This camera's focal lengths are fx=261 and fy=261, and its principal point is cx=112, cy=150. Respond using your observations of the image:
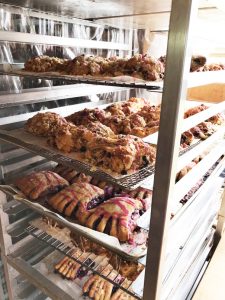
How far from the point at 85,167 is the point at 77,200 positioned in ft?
0.87

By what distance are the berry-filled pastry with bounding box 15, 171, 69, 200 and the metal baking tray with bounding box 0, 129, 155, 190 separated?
0.20 metres

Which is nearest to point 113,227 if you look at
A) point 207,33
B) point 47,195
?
point 47,195

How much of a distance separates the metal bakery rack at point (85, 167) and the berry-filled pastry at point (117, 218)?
144 millimetres

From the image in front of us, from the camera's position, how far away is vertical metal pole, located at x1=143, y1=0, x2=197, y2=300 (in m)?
0.61

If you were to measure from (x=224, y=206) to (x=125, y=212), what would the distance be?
1.22 m

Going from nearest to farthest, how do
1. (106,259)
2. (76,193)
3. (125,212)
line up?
(125,212), (76,193), (106,259)

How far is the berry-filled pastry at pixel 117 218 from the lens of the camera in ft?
3.53

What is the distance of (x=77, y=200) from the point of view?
1.24 metres

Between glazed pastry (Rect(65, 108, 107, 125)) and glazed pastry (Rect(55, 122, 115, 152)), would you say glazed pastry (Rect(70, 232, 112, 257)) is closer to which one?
glazed pastry (Rect(55, 122, 115, 152))

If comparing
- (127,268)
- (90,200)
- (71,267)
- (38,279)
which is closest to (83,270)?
(71,267)

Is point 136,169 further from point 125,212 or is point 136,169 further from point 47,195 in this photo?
point 47,195

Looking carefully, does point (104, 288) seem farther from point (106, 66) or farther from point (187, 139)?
point (106, 66)

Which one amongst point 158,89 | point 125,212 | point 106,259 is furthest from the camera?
point 106,259

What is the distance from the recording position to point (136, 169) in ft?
3.40
